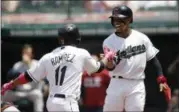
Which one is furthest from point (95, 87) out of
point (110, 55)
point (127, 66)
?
point (110, 55)

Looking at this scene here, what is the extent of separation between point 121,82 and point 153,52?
1.71 feet

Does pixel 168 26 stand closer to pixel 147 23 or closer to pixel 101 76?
pixel 147 23

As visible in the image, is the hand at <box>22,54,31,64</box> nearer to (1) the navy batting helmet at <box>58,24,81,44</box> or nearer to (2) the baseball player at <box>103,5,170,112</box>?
(2) the baseball player at <box>103,5,170,112</box>

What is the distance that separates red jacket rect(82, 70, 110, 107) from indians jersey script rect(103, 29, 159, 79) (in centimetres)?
311

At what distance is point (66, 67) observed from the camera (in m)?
7.17

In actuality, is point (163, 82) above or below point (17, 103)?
above

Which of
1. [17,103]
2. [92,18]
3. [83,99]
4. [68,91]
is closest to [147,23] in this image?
[92,18]

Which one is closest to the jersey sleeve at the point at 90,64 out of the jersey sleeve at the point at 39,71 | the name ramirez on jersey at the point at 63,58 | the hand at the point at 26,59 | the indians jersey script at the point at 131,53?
the name ramirez on jersey at the point at 63,58

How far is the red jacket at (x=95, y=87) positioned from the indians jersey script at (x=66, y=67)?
3.83 m

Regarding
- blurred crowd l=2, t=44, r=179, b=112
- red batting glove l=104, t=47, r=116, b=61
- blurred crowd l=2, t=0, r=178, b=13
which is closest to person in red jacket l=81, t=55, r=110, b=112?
blurred crowd l=2, t=44, r=179, b=112

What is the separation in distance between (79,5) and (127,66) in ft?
15.0

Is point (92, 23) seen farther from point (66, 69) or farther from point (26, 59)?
point (66, 69)

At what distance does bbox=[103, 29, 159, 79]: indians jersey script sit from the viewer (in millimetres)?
7859

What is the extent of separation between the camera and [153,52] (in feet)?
26.2
